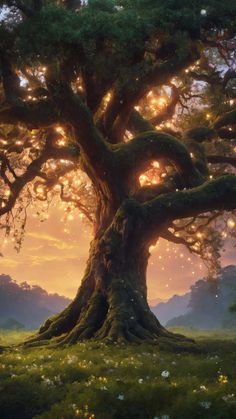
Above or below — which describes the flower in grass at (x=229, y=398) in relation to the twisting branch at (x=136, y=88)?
below

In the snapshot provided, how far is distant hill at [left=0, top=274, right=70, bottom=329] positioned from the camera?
88062mm

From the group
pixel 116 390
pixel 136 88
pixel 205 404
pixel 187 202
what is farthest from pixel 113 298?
pixel 205 404

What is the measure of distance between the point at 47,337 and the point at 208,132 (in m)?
15.4

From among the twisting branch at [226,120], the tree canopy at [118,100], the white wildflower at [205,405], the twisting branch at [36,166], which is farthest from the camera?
the twisting branch at [226,120]

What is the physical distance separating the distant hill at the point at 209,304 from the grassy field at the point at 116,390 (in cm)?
7345

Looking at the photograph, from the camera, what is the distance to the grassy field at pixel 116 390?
22.9ft

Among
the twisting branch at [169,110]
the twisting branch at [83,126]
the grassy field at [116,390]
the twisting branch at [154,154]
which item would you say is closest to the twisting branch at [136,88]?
the twisting branch at [154,154]

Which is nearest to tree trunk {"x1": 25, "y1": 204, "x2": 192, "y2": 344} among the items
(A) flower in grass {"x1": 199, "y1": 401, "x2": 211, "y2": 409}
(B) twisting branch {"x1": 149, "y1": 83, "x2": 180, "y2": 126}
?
(A) flower in grass {"x1": 199, "y1": 401, "x2": 211, "y2": 409}

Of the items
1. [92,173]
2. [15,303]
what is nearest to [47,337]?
[92,173]

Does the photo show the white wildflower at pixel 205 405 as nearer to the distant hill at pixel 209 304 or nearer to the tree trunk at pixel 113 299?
the tree trunk at pixel 113 299

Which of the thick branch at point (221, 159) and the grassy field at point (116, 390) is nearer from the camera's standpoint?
the grassy field at point (116, 390)

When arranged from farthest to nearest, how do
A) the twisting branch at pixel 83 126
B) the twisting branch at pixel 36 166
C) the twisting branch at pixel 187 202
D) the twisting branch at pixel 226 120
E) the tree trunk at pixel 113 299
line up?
the twisting branch at pixel 226 120 < the twisting branch at pixel 36 166 < the twisting branch at pixel 187 202 < the twisting branch at pixel 83 126 < the tree trunk at pixel 113 299

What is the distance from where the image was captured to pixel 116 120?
2469 centimetres

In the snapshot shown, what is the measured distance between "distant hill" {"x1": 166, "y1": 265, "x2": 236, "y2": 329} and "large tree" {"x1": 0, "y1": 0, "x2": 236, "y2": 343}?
195ft
